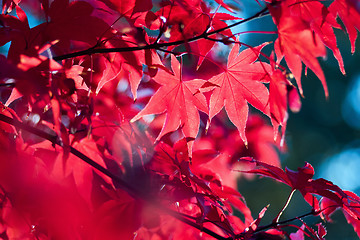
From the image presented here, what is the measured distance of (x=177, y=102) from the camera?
2.45 ft

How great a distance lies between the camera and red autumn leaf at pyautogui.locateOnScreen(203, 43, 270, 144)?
2.26 feet

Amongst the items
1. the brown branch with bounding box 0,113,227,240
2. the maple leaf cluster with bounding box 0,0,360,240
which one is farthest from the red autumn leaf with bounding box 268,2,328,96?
the brown branch with bounding box 0,113,227,240

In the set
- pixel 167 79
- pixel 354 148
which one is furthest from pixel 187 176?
pixel 354 148

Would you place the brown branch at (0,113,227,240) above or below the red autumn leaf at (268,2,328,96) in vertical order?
below

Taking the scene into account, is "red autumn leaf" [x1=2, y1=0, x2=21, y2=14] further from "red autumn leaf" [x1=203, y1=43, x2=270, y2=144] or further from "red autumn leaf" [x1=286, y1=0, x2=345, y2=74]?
"red autumn leaf" [x1=286, y1=0, x2=345, y2=74]

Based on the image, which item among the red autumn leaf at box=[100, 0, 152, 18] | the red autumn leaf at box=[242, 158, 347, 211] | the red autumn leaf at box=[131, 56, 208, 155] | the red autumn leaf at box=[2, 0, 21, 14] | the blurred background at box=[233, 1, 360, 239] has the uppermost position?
the red autumn leaf at box=[2, 0, 21, 14]

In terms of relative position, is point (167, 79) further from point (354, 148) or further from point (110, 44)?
point (354, 148)

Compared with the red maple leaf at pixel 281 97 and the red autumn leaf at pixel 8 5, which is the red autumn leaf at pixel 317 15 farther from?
the red autumn leaf at pixel 8 5

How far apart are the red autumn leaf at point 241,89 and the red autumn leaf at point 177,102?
1.5 inches

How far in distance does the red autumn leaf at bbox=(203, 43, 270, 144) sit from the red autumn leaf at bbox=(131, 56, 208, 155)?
38 millimetres

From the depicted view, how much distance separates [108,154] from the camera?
70 cm

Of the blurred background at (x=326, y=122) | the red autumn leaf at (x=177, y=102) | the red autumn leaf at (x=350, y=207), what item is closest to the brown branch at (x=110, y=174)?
the red autumn leaf at (x=177, y=102)

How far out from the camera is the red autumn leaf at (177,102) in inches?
28.0

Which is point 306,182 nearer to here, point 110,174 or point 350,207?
point 350,207
